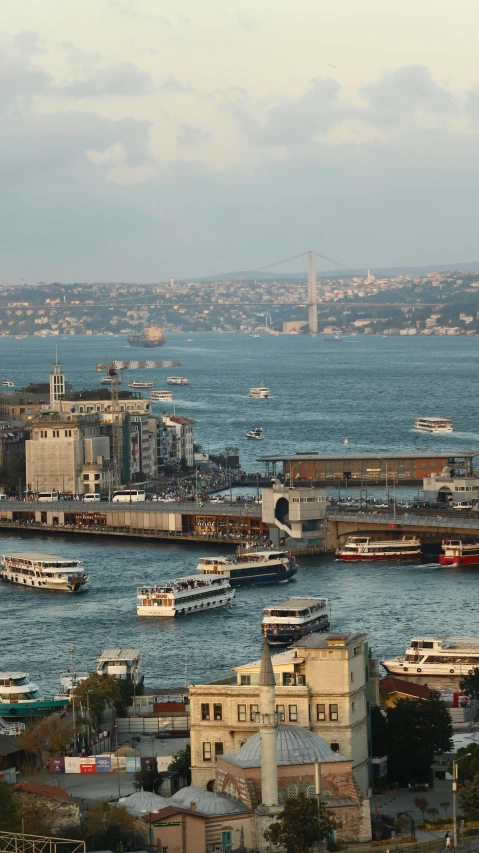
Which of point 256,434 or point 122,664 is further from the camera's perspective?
point 256,434

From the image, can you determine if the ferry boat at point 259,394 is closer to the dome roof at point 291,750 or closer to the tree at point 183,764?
the tree at point 183,764

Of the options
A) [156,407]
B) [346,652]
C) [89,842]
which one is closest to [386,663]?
[346,652]

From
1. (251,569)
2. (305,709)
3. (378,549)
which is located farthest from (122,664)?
(378,549)

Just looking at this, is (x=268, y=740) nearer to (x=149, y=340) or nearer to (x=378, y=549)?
(x=378, y=549)

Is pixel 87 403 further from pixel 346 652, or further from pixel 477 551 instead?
pixel 346 652

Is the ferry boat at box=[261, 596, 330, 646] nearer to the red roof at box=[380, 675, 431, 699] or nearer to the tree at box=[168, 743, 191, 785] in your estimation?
the red roof at box=[380, 675, 431, 699]
